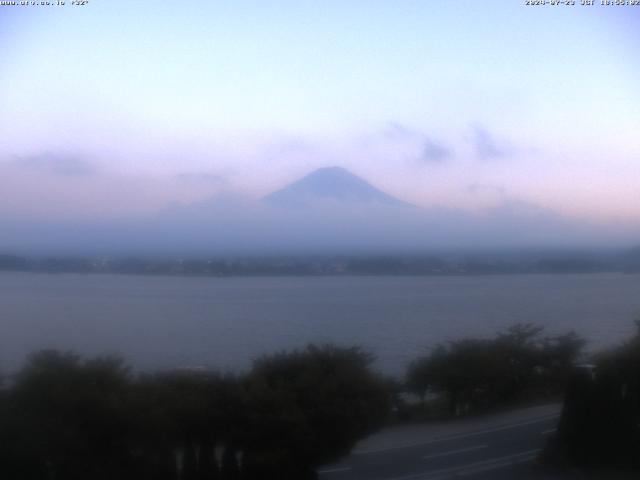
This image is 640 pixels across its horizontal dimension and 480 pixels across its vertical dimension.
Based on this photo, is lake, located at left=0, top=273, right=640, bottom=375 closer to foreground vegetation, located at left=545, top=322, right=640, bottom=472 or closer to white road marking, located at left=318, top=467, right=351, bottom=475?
white road marking, located at left=318, top=467, right=351, bottom=475

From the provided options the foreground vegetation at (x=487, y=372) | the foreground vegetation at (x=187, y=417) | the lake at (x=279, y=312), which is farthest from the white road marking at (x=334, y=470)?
the foreground vegetation at (x=487, y=372)

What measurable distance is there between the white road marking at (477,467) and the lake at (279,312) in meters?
2.94

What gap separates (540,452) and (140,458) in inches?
180

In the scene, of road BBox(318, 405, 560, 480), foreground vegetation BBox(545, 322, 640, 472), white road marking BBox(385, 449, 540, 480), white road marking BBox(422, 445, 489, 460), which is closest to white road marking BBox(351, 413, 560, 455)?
road BBox(318, 405, 560, 480)

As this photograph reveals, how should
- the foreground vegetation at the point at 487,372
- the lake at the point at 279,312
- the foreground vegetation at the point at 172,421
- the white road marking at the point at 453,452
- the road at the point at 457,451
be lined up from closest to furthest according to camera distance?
1. the foreground vegetation at the point at 172,421
2. the road at the point at 457,451
3. the white road marking at the point at 453,452
4. the foreground vegetation at the point at 487,372
5. the lake at the point at 279,312

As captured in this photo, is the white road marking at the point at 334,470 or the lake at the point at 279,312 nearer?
the white road marking at the point at 334,470

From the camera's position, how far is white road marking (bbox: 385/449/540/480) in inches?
349

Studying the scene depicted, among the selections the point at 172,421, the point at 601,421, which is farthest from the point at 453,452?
the point at 172,421

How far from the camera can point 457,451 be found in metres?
9.79

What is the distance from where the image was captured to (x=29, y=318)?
1366cm

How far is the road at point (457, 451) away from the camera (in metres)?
8.98

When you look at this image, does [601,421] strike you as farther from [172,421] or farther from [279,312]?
[279,312]

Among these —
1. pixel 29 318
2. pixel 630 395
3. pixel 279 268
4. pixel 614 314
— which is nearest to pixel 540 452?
pixel 630 395

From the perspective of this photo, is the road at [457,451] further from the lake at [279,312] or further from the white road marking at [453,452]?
the lake at [279,312]
